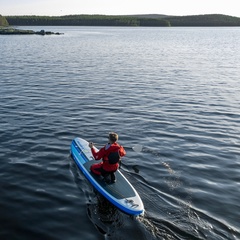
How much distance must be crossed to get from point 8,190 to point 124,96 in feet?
50.2

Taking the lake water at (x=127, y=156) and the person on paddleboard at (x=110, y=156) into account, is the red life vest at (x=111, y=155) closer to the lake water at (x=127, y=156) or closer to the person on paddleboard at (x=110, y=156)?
the person on paddleboard at (x=110, y=156)

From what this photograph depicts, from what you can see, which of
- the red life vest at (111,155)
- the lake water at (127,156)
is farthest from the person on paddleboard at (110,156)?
the lake water at (127,156)

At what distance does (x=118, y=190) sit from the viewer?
1091 cm

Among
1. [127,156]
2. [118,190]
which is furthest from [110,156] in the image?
[127,156]

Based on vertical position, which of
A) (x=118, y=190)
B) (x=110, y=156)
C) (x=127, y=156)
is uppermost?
(x=110, y=156)

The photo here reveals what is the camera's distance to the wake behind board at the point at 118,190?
9.96 meters

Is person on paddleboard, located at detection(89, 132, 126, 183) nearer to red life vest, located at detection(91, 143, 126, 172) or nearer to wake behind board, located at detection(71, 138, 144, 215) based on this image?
red life vest, located at detection(91, 143, 126, 172)

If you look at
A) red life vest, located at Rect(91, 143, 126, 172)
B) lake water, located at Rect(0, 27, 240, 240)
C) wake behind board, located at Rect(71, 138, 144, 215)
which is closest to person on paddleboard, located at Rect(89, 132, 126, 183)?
red life vest, located at Rect(91, 143, 126, 172)

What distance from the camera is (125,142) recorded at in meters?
16.1

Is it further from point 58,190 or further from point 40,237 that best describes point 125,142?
point 40,237

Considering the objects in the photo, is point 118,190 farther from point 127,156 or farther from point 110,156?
point 127,156

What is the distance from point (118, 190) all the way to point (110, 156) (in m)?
1.21

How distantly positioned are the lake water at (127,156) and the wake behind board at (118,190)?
0.31 m

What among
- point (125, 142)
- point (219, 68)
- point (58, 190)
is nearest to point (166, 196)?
point (58, 190)
